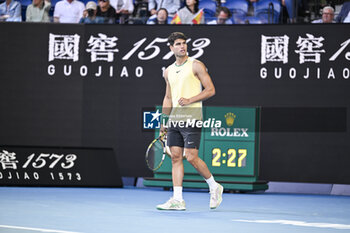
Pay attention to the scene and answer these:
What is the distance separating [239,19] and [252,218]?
5655 millimetres

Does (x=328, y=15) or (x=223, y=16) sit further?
(x=223, y=16)

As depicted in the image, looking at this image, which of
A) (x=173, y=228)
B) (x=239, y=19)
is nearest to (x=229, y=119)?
(x=239, y=19)

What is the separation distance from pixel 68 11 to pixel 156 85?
2133 mm

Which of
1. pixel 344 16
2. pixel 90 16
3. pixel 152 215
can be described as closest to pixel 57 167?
pixel 90 16

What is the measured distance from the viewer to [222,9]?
450 inches

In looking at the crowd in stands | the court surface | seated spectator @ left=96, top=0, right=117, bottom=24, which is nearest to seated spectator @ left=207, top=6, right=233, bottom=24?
the crowd in stands

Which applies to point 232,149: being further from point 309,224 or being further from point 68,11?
point 309,224

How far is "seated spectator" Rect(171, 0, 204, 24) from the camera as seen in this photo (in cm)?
1155

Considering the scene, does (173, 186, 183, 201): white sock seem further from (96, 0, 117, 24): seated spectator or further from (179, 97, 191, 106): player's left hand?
(96, 0, 117, 24): seated spectator

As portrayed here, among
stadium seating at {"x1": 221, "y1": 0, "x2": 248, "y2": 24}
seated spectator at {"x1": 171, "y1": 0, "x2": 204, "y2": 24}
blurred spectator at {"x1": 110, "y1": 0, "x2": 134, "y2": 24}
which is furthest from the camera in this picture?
blurred spectator at {"x1": 110, "y1": 0, "x2": 134, "y2": 24}

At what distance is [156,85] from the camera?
38.0 feet

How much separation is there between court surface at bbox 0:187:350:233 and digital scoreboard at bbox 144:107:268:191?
1.08m

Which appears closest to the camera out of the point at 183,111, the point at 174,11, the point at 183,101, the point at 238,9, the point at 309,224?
the point at 309,224

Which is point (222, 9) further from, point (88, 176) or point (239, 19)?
point (88, 176)
